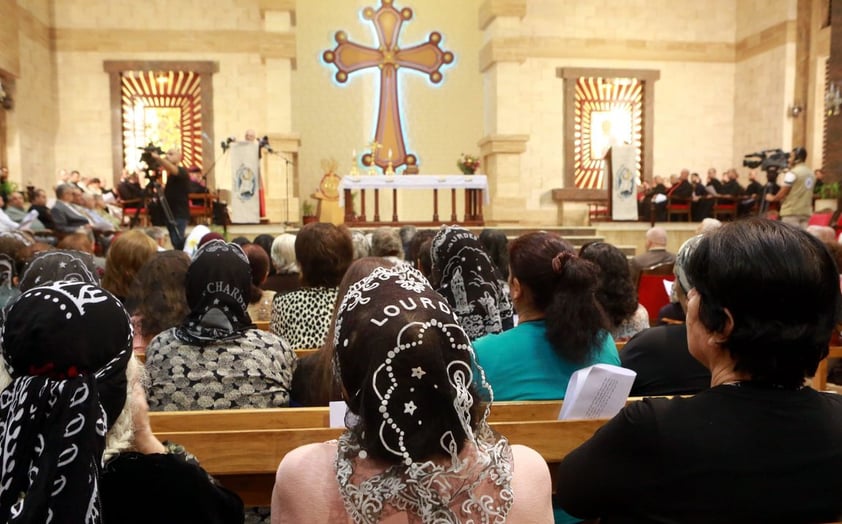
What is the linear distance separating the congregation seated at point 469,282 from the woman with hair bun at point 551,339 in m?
0.69

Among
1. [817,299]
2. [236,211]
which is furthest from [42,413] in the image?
[236,211]

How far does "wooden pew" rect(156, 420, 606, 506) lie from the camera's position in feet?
5.64

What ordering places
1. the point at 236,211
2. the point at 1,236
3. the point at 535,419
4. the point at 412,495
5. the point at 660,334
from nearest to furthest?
the point at 412,495, the point at 535,419, the point at 660,334, the point at 1,236, the point at 236,211

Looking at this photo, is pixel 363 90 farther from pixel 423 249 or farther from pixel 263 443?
pixel 263 443

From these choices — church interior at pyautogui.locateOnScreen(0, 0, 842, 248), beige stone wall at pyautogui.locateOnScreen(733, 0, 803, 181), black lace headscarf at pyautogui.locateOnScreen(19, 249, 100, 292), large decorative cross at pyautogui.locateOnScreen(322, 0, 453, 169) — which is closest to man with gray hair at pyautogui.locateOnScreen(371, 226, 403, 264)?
black lace headscarf at pyautogui.locateOnScreen(19, 249, 100, 292)

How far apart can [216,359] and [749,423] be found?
1.47 m

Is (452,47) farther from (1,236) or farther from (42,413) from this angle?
(42,413)

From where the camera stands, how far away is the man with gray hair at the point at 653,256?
17.2 feet

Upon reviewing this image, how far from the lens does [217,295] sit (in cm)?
214

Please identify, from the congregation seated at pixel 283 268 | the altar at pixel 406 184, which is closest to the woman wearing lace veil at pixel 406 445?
the congregation seated at pixel 283 268

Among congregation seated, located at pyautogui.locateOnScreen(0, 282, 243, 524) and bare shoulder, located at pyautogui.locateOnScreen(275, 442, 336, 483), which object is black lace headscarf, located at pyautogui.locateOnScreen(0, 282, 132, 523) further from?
bare shoulder, located at pyautogui.locateOnScreen(275, 442, 336, 483)

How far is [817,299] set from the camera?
1098mm

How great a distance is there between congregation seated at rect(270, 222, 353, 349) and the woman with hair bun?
102 cm

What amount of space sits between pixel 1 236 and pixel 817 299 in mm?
3539
